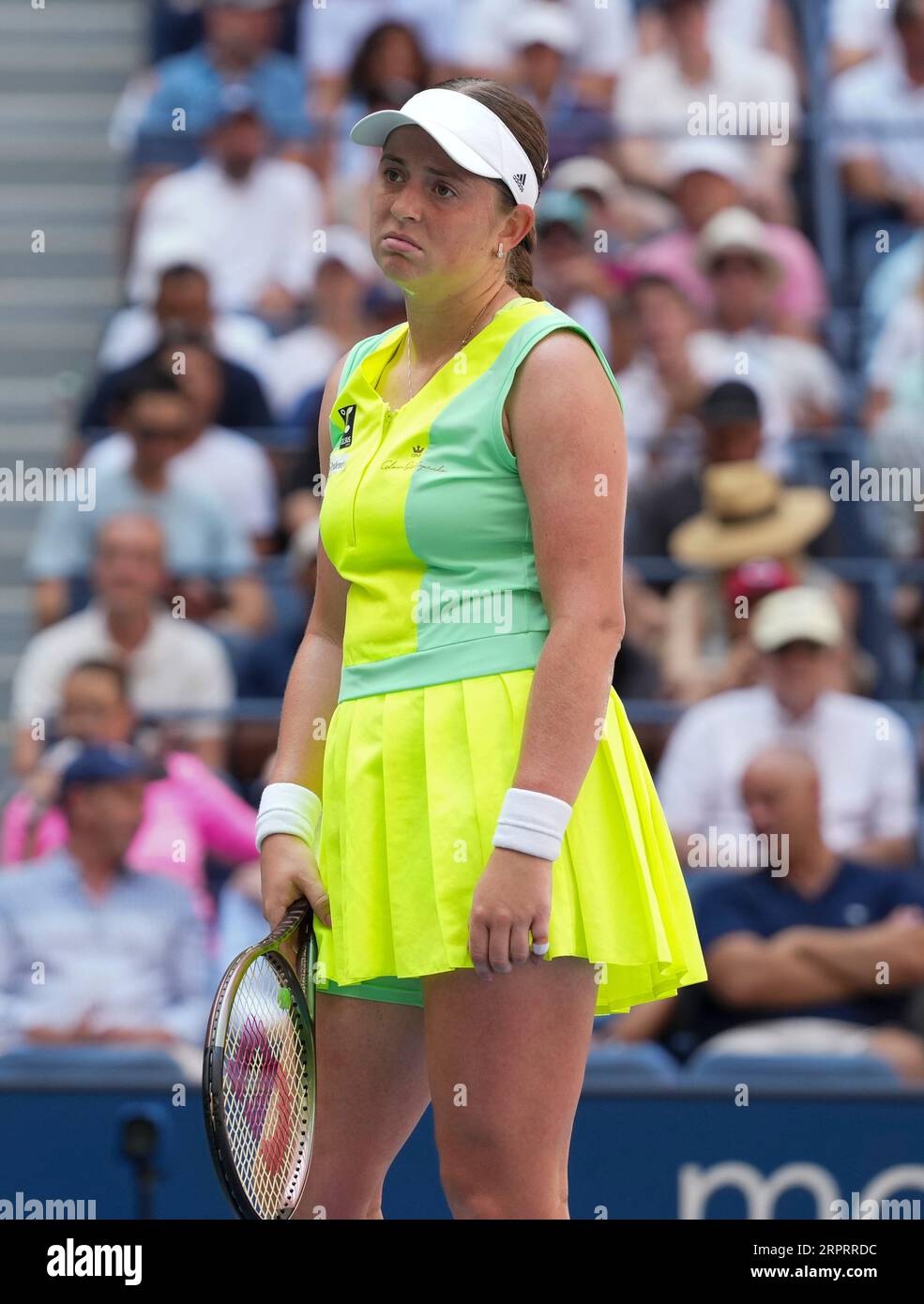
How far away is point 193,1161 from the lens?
4059 millimetres

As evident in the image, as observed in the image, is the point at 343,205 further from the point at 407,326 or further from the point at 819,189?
the point at 407,326

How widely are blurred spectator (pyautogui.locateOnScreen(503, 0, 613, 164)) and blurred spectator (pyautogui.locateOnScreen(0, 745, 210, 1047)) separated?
3171mm

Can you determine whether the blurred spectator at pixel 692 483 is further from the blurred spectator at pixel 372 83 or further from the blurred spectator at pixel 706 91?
the blurred spectator at pixel 372 83

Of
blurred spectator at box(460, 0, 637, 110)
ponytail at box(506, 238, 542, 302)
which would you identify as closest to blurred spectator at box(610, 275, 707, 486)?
blurred spectator at box(460, 0, 637, 110)

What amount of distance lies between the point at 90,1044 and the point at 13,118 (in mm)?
4470

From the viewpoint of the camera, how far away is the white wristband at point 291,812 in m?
2.20

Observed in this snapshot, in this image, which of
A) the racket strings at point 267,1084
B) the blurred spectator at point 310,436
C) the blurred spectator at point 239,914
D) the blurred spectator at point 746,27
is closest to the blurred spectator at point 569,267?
the blurred spectator at point 310,436

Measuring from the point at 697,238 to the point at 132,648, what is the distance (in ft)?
7.94

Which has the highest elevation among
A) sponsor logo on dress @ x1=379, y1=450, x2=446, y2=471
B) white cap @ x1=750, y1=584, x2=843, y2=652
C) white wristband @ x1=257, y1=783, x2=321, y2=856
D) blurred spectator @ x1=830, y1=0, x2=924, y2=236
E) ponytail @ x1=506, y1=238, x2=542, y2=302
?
blurred spectator @ x1=830, y1=0, x2=924, y2=236

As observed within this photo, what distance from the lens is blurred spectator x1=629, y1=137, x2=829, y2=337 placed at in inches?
246

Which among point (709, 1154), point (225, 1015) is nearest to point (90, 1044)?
point (709, 1154)

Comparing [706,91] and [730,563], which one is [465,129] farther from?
[706,91]

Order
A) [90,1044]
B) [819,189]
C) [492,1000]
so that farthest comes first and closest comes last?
[819,189] → [90,1044] → [492,1000]
